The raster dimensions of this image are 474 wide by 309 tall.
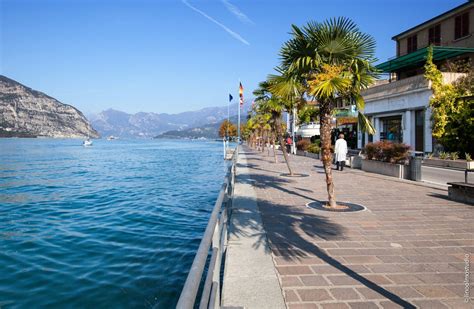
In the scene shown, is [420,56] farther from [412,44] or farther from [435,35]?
[412,44]

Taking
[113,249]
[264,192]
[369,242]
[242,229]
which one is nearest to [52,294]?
[113,249]

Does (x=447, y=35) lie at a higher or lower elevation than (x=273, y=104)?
higher

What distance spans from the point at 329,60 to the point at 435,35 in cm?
3085

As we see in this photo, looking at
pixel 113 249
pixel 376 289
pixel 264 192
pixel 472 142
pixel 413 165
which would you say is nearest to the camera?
pixel 376 289

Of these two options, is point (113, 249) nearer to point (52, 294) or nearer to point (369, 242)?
point (52, 294)

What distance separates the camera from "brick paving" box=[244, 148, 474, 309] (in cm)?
405

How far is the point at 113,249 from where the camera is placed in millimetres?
9508

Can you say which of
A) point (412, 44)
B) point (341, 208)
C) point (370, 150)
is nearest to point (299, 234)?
point (341, 208)

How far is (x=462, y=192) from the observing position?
1020cm

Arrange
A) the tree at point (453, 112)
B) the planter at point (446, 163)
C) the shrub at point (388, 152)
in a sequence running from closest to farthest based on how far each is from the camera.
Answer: the shrub at point (388, 152)
the planter at point (446, 163)
the tree at point (453, 112)

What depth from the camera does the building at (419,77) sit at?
27844 millimetres

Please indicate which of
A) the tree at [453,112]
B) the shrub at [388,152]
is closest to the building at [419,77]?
the tree at [453,112]

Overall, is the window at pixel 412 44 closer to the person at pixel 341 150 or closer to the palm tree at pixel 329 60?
the person at pixel 341 150

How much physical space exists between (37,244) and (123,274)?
4.14 metres
